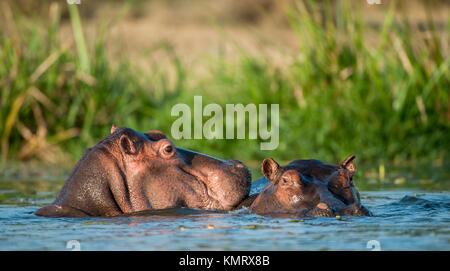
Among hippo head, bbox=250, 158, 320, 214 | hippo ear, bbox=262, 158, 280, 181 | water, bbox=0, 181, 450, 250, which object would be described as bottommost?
water, bbox=0, 181, 450, 250

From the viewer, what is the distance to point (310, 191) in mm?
6508

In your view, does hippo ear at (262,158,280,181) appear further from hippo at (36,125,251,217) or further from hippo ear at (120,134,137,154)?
hippo ear at (120,134,137,154)

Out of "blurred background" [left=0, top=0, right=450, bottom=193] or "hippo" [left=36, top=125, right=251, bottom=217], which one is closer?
"hippo" [left=36, top=125, right=251, bottom=217]

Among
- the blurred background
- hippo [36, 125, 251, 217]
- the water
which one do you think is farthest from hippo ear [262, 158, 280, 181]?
the blurred background

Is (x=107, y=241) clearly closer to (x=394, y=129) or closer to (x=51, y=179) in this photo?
(x=51, y=179)

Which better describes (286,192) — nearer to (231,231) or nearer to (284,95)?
(231,231)

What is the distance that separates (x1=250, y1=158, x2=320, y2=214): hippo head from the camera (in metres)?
6.51

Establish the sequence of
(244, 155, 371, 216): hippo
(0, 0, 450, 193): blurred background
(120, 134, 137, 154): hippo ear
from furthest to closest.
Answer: (0, 0, 450, 193): blurred background
(120, 134, 137, 154): hippo ear
(244, 155, 371, 216): hippo

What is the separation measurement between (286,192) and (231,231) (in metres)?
0.53

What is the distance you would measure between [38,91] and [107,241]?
6.29 m

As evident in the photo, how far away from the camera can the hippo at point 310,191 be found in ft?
21.2

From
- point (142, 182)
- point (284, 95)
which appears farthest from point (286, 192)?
point (284, 95)

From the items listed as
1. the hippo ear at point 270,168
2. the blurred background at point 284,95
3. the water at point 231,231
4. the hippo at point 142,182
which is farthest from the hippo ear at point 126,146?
the blurred background at point 284,95

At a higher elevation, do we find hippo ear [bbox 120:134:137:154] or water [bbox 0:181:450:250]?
hippo ear [bbox 120:134:137:154]
